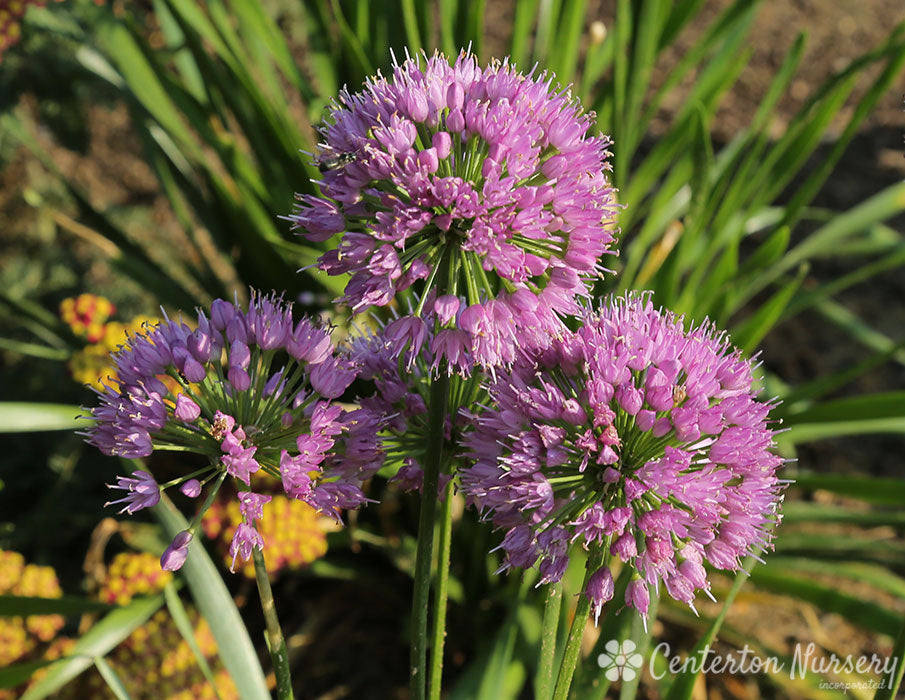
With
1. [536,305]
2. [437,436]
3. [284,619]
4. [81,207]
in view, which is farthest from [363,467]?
[81,207]

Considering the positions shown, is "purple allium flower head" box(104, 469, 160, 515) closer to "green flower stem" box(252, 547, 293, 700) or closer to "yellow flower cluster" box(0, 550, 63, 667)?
"green flower stem" box(252, 547, 293, 700)

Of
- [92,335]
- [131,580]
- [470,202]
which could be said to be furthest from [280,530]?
[470,202]

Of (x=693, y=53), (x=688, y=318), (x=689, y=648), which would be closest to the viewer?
(x=688, y=318)

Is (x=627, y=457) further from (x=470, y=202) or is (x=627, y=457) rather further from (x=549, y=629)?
(x=470, y=202)

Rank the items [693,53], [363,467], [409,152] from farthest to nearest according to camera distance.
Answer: [693,53]
[363,467]
[409,152]

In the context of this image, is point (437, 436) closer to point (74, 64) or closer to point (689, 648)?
point (689, 648)

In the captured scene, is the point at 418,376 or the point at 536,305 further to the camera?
the point at 418,376
